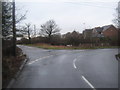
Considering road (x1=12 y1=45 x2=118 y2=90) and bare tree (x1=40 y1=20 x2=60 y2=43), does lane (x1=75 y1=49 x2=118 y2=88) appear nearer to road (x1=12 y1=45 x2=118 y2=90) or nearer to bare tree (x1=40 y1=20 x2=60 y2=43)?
road (x1=12 y1=45 x2=118 y2=90)

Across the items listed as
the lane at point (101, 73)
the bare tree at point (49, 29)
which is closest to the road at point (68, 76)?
the lane at point (101, 73)

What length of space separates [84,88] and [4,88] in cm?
316

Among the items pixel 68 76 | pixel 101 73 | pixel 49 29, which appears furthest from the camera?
pixel 49 29

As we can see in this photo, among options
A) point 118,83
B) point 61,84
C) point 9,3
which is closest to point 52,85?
point 61,84

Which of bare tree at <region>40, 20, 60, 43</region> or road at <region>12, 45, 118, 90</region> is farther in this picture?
bare tree at <region>40, 20, 60, 43</region>

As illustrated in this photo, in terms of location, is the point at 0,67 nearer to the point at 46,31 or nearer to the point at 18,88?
the point at 18,88

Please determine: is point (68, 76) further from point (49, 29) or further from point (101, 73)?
point (49, 29)

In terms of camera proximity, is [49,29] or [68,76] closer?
[68,76]

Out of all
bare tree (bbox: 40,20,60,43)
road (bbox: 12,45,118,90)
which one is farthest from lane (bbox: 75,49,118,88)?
bare tree (bbox: 40,20,60,43)

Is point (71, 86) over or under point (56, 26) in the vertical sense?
under

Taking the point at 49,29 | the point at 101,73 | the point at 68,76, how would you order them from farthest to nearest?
1. the point at 49,29
2. the point at 101,73
3. the point at 68,76

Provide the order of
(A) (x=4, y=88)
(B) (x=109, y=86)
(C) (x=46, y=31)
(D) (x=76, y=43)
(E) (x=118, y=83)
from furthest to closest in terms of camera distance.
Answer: (C) (x=46, y=31)
(D) (x=76, y=43)
(E) (x=118, y=83)
(B) (x=109, y=86)
(A) (x=4, y=88)

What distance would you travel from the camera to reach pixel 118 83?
10.3 m

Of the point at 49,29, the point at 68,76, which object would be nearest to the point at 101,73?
the point at 68,76
